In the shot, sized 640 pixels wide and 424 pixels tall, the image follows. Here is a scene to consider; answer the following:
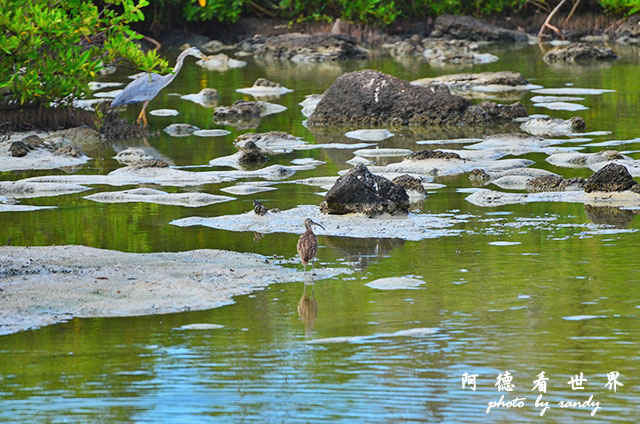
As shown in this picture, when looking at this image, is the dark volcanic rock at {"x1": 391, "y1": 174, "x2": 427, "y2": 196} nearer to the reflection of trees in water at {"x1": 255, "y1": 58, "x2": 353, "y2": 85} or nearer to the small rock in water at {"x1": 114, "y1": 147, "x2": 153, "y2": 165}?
the small rock in water at {"x1": 114, "y1": 147, "x2": 153, "y2": 165}

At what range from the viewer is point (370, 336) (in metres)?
5.26

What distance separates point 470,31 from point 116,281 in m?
24.9

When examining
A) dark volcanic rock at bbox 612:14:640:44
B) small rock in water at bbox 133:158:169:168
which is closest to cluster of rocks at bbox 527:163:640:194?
small rock in water at bbox 133:158:169:168

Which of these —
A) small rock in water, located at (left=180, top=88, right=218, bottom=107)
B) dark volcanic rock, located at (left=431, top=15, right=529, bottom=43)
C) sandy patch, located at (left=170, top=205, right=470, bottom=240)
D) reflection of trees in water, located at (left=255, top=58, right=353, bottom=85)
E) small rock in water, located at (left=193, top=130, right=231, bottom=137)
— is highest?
dark volcanic rock, located at (left=431, top=15, right=529, bottom=43)

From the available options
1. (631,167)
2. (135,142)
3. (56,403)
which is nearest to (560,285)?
(56,403)

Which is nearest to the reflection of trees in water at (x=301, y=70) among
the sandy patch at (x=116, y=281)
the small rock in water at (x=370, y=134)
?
the small rock in water at (x=370, y=134)

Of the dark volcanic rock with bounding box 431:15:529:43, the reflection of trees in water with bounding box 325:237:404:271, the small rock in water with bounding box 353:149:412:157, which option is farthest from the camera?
the dark volcanic rock with bounding box 431:15:529:43

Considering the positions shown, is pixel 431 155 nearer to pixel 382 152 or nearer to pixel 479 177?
pixel 479 177

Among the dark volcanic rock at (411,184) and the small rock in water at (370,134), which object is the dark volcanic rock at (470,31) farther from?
the dark volcanic rock at (411,184)

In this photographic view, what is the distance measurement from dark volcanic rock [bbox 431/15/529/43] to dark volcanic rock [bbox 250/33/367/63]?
348 cm

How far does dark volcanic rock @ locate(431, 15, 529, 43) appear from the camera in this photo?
29719 mm

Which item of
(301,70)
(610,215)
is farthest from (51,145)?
(301,70)

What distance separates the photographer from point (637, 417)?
414 centimetres

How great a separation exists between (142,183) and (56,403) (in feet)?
19.1
